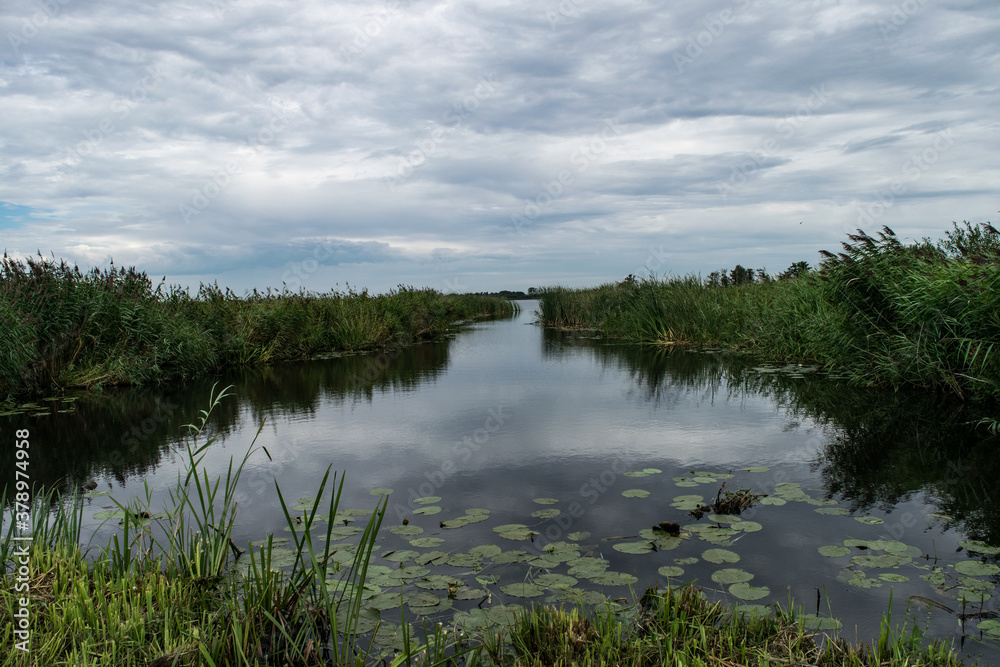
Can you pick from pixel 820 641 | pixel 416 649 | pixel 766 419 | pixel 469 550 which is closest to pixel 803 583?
pixel 820 641

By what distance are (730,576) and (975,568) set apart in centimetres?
137

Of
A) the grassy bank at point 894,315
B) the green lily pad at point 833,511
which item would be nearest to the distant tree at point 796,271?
the grassy bank at point 894,315

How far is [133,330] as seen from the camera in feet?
35.4

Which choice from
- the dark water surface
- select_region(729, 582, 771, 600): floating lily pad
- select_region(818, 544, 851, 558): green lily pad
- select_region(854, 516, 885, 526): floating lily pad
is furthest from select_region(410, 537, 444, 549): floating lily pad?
select_region(854, 516, 885, 526): floating lily pad

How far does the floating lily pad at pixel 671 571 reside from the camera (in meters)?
3.34

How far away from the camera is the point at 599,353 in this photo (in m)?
15.6

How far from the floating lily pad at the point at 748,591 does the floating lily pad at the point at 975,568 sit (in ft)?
3.78

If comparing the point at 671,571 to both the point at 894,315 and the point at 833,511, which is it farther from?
the point at 894,315

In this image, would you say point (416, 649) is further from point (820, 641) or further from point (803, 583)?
point (803, 583)

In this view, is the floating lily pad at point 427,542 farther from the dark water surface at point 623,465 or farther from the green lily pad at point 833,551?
the green lily pad at point 833,551

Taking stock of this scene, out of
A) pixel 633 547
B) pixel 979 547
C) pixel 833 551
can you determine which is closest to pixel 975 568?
pixel 979 547

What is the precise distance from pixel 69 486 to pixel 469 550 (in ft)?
12.5

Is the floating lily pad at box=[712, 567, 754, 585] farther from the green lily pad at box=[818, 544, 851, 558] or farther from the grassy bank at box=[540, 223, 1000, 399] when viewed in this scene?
the grassy bank at box=[540, 223, 1000, 399]

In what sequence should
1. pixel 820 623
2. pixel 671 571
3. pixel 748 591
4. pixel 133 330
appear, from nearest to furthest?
pixel 820 623, pixel 748 591, pixel 671 571, pixel 133 330
